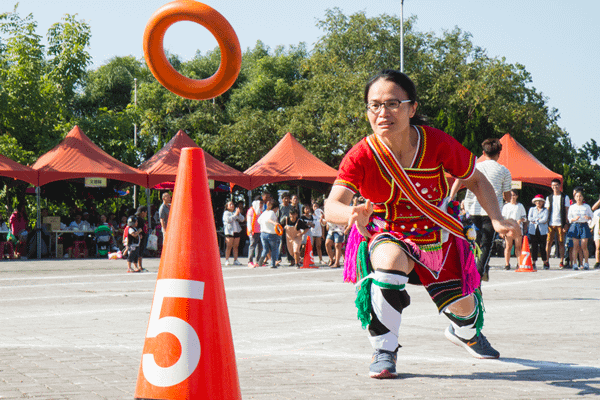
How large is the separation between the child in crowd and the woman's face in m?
11.5

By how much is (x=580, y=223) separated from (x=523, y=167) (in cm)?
694

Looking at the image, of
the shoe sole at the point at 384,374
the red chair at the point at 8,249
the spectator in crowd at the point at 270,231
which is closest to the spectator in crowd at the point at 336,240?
the spectator in crowd at the point at 270,231

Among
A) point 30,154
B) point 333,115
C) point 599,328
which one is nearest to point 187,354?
point 599,328

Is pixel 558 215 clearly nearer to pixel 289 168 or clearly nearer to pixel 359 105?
pixel 289 168

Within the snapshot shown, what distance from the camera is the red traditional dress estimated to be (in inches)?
172

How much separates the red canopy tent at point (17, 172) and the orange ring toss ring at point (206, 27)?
17020mm

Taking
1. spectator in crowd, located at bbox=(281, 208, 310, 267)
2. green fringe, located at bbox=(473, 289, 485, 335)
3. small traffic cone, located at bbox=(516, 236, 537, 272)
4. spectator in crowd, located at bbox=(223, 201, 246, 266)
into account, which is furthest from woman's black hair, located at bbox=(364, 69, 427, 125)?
spectator in crowd, located at bbox=(223, 201, 246, 266)

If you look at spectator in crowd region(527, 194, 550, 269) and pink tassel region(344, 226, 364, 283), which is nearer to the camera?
pink tassel region(344, 226, 364, 283)

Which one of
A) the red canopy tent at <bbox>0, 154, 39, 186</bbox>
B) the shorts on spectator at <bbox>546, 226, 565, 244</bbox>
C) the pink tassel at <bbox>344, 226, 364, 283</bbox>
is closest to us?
the pink tassel at <bbox>344, 226, 364, 283</bbox>

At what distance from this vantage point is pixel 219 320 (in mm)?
3402

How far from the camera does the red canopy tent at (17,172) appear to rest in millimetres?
19391

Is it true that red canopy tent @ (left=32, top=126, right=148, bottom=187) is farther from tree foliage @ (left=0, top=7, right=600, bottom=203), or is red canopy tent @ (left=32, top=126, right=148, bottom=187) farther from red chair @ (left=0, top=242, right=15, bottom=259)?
tree foliage @ (left=0, top=7, right=600, bottom=203)

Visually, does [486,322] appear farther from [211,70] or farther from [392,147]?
[211,70]

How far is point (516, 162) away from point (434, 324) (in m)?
17.5
